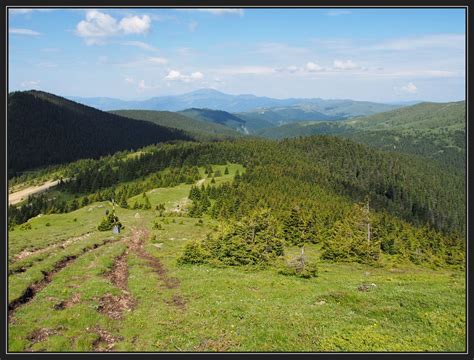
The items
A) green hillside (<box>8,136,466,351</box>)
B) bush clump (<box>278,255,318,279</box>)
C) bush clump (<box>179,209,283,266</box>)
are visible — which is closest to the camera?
green hillside (<box>8,136,466,351</box>)

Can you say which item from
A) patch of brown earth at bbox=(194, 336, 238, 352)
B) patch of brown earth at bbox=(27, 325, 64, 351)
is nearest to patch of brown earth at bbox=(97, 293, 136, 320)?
patch of brown earth at bbox=(27, 325, 64, 351)

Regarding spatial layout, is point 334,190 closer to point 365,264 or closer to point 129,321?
point 365,264

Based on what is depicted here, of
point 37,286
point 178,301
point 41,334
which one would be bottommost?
point 178,301

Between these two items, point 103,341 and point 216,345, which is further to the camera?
point 103,341

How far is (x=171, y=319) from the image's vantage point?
77.3ft

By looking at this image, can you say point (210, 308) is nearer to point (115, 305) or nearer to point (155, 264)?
point (115, 305)

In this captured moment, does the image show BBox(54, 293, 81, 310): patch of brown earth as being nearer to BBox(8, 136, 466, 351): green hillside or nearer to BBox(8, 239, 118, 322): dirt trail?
BBox(8, 136, 466, 351): green hillside

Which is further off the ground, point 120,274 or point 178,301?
point 178,301

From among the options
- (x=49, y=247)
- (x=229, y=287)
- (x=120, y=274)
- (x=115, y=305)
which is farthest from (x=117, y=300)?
(x=49, y=247)

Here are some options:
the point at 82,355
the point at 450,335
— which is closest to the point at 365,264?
the point at 450,335

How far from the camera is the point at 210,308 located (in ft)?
84.3

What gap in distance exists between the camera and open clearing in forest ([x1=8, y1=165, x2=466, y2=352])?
19.7 meters

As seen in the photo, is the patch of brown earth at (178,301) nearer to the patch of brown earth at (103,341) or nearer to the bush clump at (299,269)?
the patch of brown earth at (103,341)

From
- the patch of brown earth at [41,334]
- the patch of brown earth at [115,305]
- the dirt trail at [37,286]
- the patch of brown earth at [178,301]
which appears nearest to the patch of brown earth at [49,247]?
the dirt trail at [37,286]
